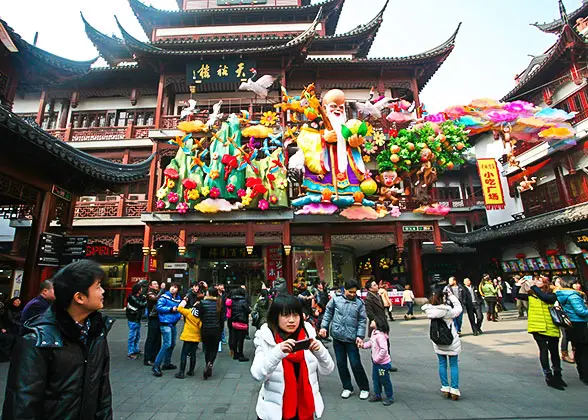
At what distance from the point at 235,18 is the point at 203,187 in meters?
12.1

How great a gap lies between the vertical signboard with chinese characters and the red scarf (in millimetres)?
14199

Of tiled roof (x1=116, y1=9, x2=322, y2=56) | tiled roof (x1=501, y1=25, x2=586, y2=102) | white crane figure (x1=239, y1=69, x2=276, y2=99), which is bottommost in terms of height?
white crane figure (x1=239, y1=69, x2=276, y2=99)

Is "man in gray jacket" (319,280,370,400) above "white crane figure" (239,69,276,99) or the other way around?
the other way around

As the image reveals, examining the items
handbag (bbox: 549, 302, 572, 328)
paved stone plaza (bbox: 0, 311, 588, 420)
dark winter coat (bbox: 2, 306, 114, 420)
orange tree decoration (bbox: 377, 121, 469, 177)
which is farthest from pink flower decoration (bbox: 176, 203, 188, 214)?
handbag (bbox: 549, 302, 572, 328)

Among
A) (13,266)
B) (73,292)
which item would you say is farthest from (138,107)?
(73,292)

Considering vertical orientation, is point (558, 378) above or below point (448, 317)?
below

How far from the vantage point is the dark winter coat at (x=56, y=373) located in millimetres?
1577

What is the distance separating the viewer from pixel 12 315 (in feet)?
20.2

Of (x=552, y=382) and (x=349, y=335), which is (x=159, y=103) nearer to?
(x=349, y=335)

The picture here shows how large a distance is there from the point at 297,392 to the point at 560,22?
1072 inches

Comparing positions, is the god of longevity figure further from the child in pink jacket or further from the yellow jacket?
the child in pink jacket

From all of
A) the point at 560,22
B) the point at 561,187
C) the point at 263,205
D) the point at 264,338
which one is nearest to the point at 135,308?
the point at 264,338

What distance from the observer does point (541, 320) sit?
4.90 m

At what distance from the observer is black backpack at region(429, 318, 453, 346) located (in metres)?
4.25
